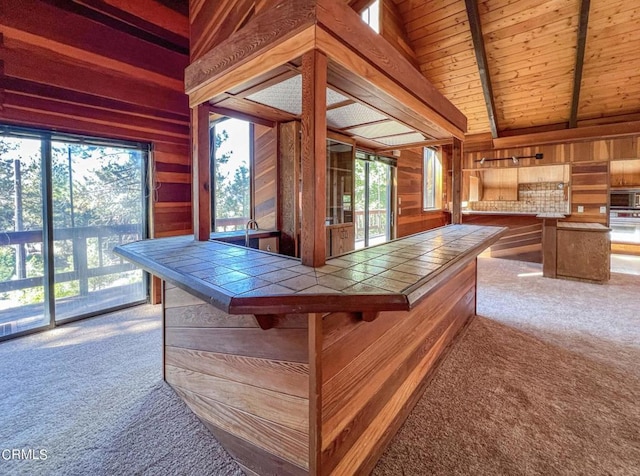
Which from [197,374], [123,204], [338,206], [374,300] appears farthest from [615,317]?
[123,204]

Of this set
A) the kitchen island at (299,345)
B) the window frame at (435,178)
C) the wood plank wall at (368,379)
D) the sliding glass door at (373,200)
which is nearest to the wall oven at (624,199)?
the window frame at (435,178)

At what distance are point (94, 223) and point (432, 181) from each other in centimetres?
711

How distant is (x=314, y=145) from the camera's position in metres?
1.36

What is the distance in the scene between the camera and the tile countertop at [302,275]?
1057 mm

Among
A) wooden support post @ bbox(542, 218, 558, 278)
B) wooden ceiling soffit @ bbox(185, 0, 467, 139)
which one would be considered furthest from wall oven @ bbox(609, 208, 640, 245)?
wooden ceiling soffit @ bbox(185, 0, 467, 139)

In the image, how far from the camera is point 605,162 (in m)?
5.91

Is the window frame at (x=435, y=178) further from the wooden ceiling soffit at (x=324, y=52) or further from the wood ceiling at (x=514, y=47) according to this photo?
the wooden ceiling soffit at (x=324, y=52)

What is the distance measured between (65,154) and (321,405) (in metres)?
3.61

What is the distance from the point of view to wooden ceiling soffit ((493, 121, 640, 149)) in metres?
5.51

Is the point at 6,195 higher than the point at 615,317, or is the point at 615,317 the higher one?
the point at 6,195

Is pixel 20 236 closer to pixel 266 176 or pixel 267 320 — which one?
pixel 266 176

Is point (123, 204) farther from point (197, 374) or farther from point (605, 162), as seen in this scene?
point (605, 162)

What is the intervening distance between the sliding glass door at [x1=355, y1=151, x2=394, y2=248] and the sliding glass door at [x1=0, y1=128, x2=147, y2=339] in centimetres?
340

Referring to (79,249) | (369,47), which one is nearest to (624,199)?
(369,47)
